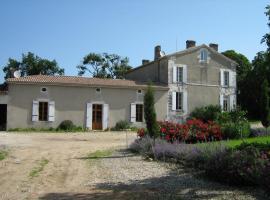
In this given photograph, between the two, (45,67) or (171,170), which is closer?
(171,170)

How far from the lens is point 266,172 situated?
17.8 feet

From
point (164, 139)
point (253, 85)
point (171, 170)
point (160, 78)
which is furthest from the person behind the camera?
point (253, 85)

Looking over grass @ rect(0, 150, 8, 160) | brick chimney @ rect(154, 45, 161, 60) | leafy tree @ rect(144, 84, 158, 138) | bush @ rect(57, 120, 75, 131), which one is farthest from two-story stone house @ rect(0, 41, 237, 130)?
leafy tree @ rect(144, 84, 158, 138)

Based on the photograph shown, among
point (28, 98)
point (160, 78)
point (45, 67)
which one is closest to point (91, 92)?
point (28, 98)

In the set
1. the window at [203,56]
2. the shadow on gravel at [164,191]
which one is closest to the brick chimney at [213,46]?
the window at [203,56]

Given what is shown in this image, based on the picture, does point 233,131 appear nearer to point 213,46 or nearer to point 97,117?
point 97,117

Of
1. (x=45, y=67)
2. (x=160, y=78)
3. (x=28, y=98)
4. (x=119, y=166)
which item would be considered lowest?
(x=119, y=166)

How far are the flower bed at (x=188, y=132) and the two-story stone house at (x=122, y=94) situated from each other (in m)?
10.5

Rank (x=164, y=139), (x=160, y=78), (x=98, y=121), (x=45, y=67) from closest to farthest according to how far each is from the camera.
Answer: (x=164, y=139) < (x=98, y=121) < (x=160, y=78) < (x=45, y=67)

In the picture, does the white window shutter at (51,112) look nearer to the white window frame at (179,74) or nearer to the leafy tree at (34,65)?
the white window frame at (179,74)

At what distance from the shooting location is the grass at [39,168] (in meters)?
8.13

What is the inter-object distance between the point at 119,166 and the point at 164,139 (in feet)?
14.4

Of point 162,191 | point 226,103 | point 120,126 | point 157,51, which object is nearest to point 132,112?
point 120,126

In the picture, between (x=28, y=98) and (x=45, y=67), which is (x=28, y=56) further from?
(x=28, y=98)
